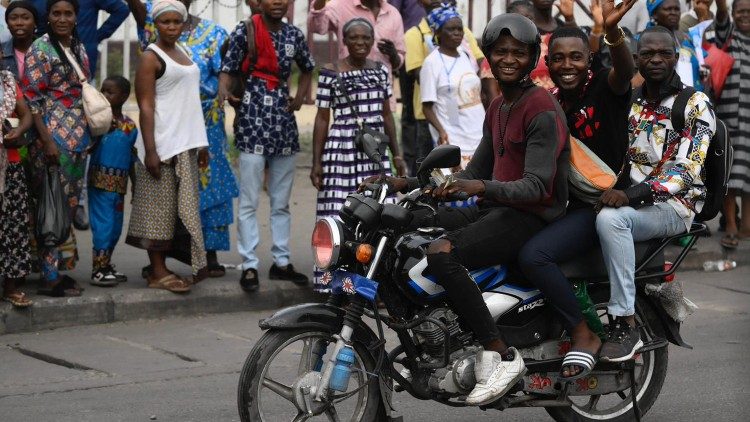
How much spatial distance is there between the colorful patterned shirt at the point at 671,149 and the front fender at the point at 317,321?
134 centimetres

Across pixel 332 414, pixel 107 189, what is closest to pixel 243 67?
pixel 107 189

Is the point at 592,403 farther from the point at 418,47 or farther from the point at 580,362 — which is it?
the point at 418,47

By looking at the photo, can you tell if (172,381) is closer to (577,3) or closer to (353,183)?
(353,183)

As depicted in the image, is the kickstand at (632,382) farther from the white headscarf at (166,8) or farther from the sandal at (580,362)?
the white headscarf at (166,8)

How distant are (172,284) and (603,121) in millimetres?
3706

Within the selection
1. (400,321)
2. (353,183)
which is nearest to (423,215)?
(400,321)

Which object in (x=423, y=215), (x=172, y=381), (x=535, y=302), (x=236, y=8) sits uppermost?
(x=236, y=8)

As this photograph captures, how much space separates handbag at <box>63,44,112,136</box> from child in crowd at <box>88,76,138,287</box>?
0.82 feet

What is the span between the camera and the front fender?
5.04 meters

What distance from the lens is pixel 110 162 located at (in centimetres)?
845

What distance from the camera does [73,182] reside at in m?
8.39

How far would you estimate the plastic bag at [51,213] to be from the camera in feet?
26.2

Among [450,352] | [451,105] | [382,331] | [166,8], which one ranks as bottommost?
[450,352]

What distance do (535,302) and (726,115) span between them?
5914 millimetres
